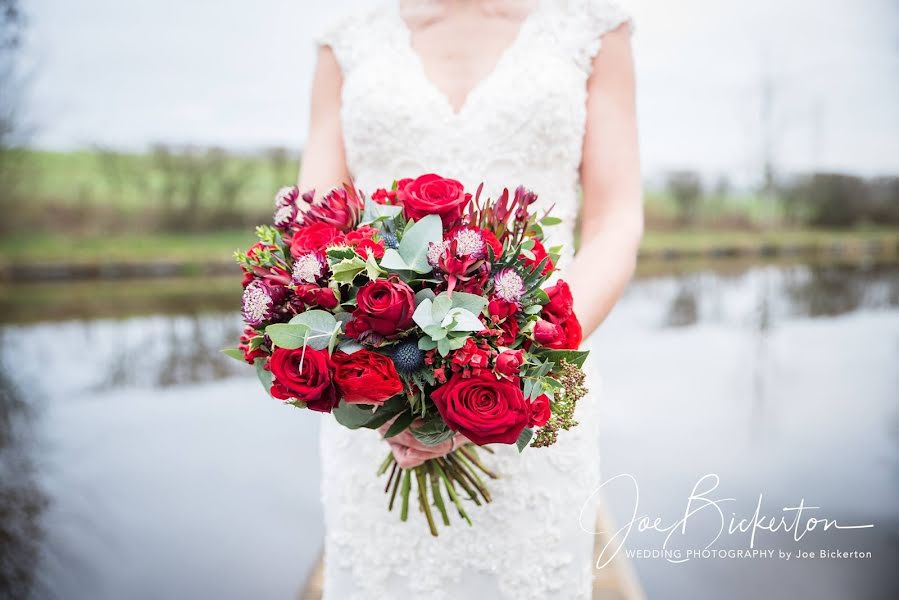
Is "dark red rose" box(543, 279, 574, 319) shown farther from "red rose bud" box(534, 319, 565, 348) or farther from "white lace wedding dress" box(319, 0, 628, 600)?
"white lace wedding dress" box(319, 0, 628, 600)

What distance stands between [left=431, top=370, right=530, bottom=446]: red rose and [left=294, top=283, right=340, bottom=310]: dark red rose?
0.69ft

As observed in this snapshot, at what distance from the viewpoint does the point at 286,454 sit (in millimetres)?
5332

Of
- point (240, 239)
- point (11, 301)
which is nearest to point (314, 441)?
point (11, 301)

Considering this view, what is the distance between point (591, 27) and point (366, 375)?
1095 millimetres

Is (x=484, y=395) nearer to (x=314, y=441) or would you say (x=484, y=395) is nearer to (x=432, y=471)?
(x=432, y=471)

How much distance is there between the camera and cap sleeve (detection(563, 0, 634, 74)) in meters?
1.62

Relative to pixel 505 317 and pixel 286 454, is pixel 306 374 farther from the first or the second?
pixel 286 454

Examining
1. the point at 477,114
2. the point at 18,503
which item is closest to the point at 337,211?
the point at 477,114

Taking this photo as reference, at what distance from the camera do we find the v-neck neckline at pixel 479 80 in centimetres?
167

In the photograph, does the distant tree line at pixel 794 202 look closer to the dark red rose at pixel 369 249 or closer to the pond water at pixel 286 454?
the pond water at pixel 286 454

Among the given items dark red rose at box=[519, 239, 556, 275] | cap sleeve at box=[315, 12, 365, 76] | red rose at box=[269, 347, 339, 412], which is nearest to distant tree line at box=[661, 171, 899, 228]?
cap sleeve at box=[315, 12, 365, 76]

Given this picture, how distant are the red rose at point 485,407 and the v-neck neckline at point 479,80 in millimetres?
888

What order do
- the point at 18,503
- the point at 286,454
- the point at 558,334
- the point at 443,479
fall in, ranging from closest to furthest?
the point at 558,334 → the point at 443,479 → the point at 18,503 → the point at 286,454

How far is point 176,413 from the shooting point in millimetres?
6586
